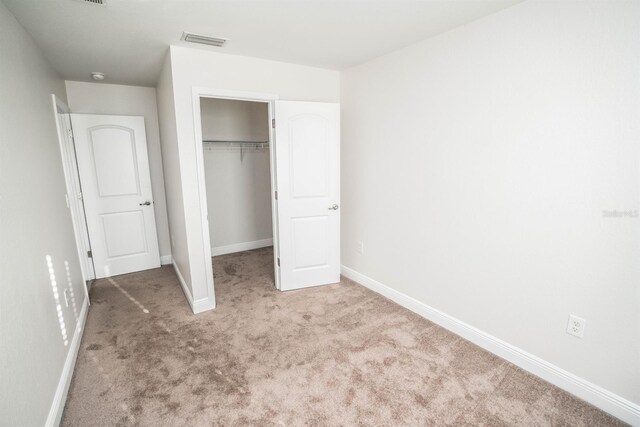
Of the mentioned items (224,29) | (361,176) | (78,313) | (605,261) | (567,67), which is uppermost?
(224,29)

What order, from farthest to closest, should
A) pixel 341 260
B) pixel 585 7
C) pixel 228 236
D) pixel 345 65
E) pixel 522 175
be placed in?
pixel 228 236 → pixel 341 260 → pixel 345 65 → pixel 522 175 → pixel 585 7

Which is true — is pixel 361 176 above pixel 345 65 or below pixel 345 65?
below

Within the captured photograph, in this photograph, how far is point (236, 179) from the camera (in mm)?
4613

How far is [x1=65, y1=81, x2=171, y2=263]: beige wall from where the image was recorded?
3.62m

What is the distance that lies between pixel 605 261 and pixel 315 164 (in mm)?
2380

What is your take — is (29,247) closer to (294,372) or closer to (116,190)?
(294,372)

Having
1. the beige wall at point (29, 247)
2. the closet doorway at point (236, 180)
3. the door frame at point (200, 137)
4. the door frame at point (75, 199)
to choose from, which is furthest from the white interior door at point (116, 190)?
the door frame at point (200, 137)

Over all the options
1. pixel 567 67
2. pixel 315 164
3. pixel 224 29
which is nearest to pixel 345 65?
pixel 315 164

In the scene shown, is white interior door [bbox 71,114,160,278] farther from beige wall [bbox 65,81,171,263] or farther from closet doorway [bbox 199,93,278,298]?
closet doorway [bbox 199,93,278,298]

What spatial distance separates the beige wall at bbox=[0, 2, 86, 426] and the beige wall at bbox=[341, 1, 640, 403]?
2667mm

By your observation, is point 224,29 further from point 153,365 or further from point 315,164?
point 153,365

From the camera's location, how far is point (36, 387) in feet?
4.99

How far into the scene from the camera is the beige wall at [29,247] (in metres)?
1.38

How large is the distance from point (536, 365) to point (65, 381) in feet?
9.97
